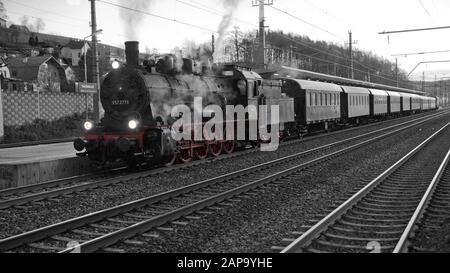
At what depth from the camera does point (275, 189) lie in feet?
32.0

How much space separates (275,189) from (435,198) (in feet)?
10.4

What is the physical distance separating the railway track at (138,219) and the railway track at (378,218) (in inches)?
81.5

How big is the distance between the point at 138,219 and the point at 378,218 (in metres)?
3.90

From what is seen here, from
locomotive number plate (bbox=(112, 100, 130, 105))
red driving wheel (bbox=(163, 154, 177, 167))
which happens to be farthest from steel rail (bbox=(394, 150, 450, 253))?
locomotive number plate (bbox=(112, 100, 130, 105))

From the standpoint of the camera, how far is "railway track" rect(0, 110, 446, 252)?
5.73 metres

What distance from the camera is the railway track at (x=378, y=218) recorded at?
5616 mm

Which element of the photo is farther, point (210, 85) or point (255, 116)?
point (255, 116)

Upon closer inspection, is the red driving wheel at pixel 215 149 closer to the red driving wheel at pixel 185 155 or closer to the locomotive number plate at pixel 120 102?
the red driving wheel at pixel 185 155

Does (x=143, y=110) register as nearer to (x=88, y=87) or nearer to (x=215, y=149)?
(x=215, y=149)

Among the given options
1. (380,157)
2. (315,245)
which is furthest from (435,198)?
(380,157)

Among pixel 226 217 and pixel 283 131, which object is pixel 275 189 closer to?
pixel 226 217

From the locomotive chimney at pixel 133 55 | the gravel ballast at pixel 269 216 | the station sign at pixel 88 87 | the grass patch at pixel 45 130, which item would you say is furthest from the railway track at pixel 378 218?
the grass patch at pixel 45 130

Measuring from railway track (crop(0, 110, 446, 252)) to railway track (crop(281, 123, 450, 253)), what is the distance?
2.07 metres

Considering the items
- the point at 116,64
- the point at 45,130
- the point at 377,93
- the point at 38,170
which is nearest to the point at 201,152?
the point at 116,64
